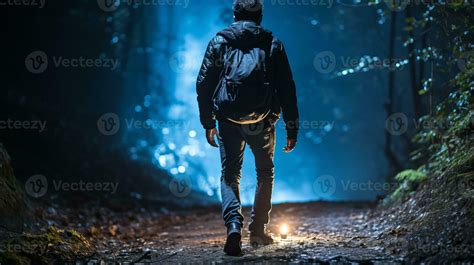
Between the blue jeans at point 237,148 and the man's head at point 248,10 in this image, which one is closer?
the blue jeans at point 237,148

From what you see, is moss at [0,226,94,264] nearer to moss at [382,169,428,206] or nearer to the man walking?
the man walking

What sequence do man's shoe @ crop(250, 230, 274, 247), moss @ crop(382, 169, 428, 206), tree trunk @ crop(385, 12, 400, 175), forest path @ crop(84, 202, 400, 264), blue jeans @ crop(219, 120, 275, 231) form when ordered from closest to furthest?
forest path @ crop(84, 202, 400, 264) < blue jeans @ crop(219, 120, 275, 231) < man's shoe @ crop(250, 230, 274, 247) < moss @ crop(382, 169, 428, 206) < tree trunk @ crop(385, 12, 400, 175)

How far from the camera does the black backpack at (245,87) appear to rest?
4188 millimetres

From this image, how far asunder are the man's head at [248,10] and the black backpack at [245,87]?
0.48m

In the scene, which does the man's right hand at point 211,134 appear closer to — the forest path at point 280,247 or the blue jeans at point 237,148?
the blue jeans at point 237,148

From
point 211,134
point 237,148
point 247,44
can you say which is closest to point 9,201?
point 211,134

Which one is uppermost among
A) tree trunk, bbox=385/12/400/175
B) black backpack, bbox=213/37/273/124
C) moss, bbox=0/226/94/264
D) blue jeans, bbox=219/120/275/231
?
tree trunk, bbox=385/12/400/175

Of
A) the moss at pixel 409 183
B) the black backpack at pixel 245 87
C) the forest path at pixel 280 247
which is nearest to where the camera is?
the forest path at pixel 280 247

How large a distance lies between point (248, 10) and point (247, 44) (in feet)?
1.64

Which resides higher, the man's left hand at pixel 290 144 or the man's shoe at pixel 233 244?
the man's left hand at pixel 290 144

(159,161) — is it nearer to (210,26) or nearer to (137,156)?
(137,156)

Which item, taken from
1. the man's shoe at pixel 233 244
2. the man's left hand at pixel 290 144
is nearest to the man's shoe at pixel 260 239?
the man's shoe at pixel 233 244

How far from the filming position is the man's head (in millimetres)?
4637

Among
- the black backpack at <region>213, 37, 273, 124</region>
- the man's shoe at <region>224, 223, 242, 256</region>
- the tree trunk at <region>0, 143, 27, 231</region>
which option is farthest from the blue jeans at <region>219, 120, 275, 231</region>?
the tree trunk at <region>0, 143, 27, 231</region>
